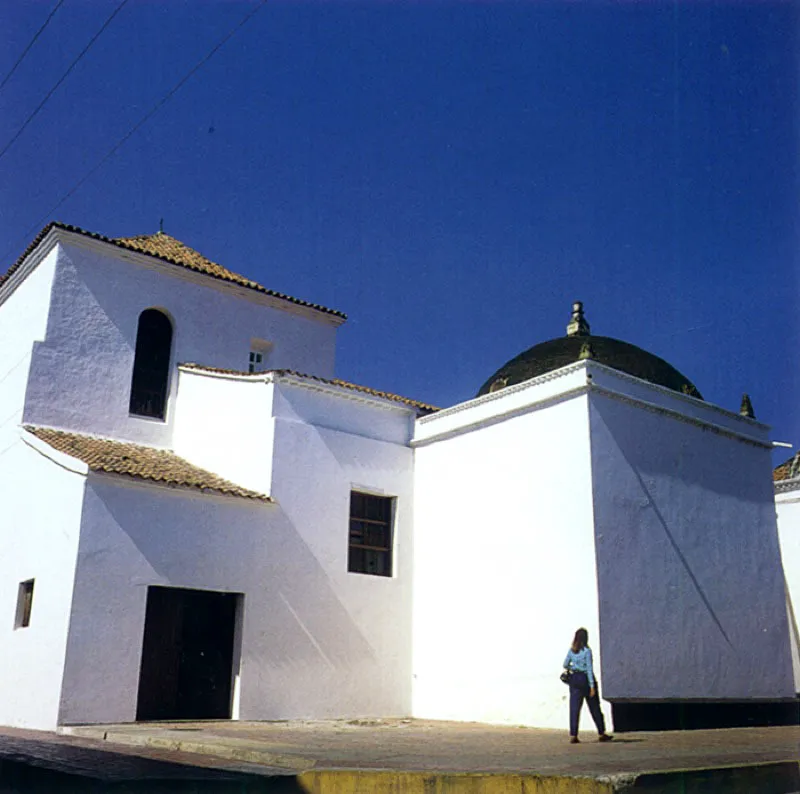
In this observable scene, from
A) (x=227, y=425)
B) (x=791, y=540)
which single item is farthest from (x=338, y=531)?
(x=791, y=540)

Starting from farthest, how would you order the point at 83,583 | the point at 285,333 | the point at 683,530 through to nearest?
the point at 285,333, the point at 683,530, the point at 83,583

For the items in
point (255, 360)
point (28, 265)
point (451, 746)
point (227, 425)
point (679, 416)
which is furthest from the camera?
point (255, 360)

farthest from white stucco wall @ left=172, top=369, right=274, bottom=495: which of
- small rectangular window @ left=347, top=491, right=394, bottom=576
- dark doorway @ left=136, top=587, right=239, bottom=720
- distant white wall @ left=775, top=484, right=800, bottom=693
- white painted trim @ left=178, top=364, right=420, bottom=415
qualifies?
distant white wall @ left=775, top=484, right=800, bottom=693

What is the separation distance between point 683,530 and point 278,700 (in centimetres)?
704

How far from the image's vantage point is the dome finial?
1966cm

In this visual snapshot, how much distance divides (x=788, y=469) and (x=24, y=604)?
62.3 feet

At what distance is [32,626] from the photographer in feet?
42.2

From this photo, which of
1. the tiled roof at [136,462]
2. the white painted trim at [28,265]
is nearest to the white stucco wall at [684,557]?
the tiled roof at [136,462]

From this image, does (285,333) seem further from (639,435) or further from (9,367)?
(639,435)

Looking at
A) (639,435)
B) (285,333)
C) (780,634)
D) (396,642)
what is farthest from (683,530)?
(285,333)

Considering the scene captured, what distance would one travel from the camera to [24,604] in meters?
13.5

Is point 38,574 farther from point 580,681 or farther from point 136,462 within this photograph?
point 580,681

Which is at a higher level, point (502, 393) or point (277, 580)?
point (502, 393)

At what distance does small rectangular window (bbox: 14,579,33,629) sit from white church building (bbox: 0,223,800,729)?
0.05 m
